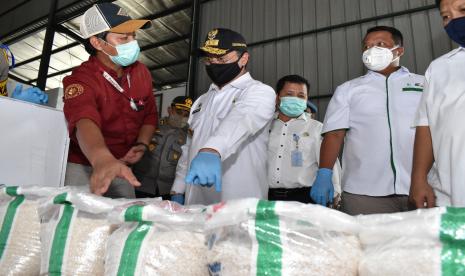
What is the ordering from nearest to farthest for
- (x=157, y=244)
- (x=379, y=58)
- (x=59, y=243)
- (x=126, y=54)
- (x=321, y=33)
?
(x=157, y=244)
(x=59, y=243)
(x=126, y=54)
(x=379, y=58)
(x=321, y=33)

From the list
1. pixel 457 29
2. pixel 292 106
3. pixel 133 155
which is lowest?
pixel 133 155

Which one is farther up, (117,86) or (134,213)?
(117,86)

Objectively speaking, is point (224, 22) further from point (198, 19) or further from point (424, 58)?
point (424, 58)

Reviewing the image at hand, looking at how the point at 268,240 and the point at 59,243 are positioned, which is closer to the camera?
the point at 268,240

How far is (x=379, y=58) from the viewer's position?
177cm

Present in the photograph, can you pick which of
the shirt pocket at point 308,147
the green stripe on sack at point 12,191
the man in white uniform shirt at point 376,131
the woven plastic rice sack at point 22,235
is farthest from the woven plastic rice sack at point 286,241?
the shirt pocket at point 308,147

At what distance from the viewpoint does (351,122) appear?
1.74 meters

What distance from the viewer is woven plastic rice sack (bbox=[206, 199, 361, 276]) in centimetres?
52

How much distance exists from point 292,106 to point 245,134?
1314 millimetres

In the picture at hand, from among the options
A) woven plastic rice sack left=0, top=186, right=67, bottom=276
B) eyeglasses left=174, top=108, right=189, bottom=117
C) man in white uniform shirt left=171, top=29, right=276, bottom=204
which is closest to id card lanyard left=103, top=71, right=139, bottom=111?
man in white uniform shirt left=171, top=29, right=276, bottom=204

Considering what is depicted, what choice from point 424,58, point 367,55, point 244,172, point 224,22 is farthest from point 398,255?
point 224,22

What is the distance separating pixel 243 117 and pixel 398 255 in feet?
2.88

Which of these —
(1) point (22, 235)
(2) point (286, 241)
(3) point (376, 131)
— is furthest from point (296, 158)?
(2) point (286, 241)

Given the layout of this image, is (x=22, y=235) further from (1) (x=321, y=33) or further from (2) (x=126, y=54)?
(1) (x=321, y=33)
